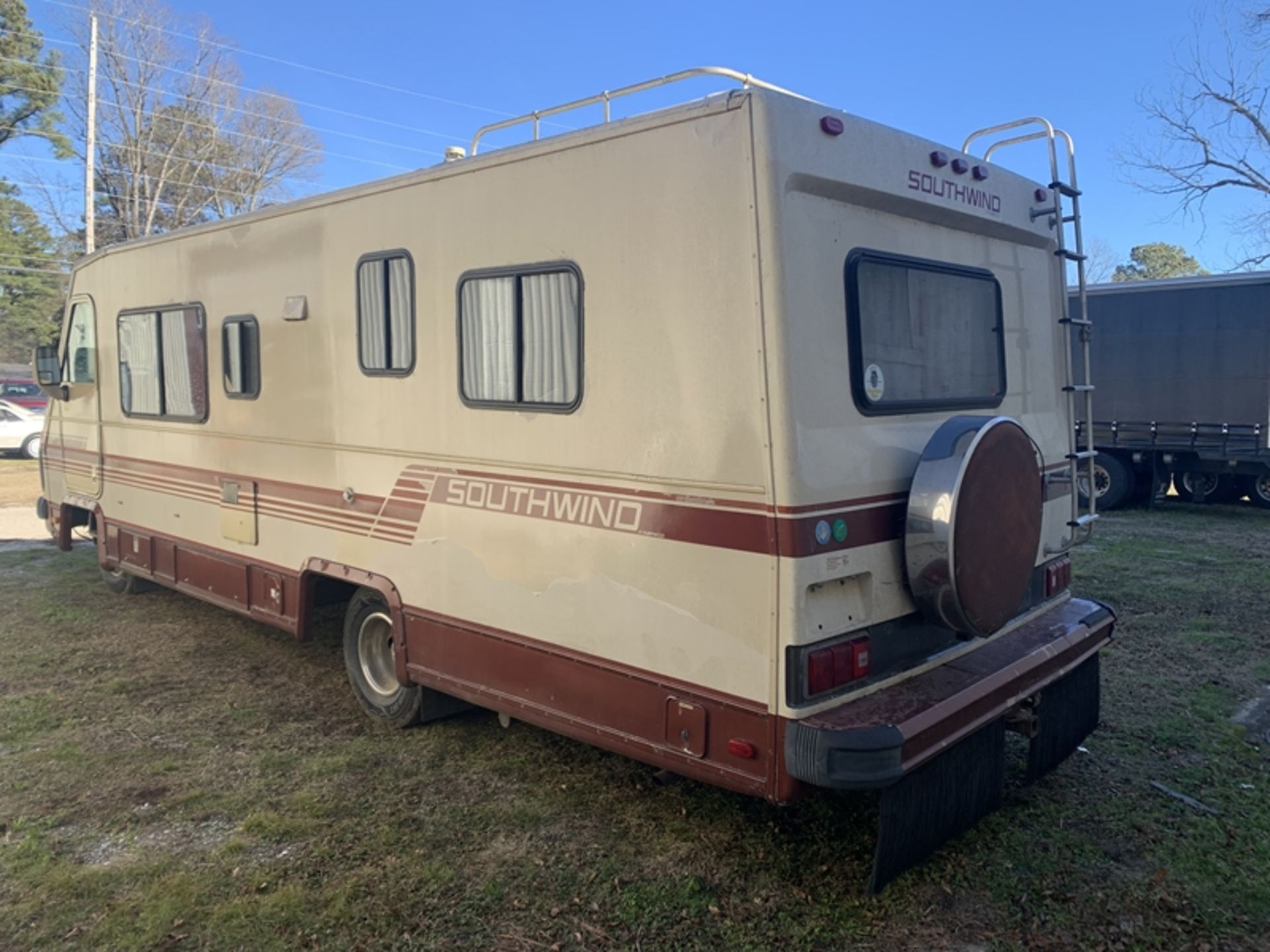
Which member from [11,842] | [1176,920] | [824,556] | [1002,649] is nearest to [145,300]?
[11,842]

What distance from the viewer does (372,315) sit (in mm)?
4676

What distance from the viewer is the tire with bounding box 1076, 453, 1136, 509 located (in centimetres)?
1302

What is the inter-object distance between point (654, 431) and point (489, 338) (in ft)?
3.36

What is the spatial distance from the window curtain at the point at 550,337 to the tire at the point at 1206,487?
12.1 metres

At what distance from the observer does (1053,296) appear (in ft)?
15.4

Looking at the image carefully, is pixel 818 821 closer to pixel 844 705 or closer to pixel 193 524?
pixel 844 705

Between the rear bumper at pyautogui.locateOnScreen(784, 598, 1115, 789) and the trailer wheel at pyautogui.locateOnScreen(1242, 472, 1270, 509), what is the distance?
1061 centimetres

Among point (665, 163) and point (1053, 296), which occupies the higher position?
point (665, 163)

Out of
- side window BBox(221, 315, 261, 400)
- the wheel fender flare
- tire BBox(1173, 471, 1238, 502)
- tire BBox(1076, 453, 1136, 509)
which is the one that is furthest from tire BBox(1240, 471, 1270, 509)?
side window BBox(221, 315, 261, 400)

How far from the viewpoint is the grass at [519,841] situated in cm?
321

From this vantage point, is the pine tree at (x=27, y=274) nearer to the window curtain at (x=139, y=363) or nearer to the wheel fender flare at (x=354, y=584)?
the window curtain at (x=139, y=363)

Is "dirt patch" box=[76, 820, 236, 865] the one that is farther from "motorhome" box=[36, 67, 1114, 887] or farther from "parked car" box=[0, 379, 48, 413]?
"parked car" box=[0, 379, 48, 413]

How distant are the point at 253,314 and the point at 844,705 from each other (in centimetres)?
401

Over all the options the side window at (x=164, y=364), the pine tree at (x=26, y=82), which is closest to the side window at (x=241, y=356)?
the side window at (x=164, y=364)
